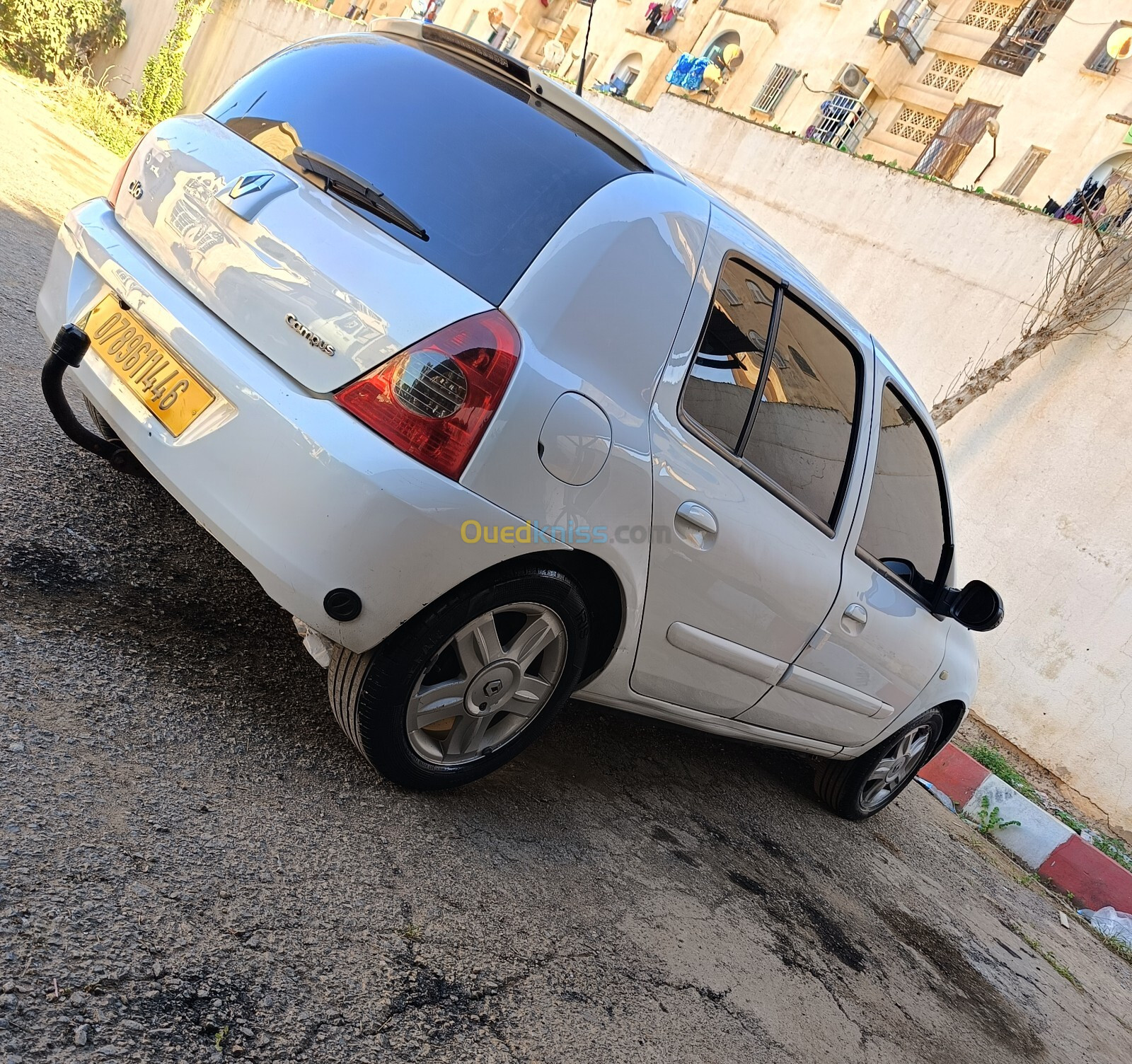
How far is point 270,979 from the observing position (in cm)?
172

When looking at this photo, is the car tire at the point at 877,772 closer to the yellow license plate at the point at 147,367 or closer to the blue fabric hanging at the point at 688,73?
the yellow license plate at the point at 147,367

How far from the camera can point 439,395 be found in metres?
2.01

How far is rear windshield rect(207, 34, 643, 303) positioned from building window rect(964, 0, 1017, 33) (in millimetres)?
30272

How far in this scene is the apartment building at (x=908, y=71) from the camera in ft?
70.2

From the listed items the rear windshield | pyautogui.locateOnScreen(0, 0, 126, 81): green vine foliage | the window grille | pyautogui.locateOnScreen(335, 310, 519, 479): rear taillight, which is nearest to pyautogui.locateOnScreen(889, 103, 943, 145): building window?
the window grille

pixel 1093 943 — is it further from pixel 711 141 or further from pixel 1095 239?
pixel 711 141

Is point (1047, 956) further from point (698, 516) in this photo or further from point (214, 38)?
point (214, 38)

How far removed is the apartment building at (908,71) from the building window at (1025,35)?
1.5 inches

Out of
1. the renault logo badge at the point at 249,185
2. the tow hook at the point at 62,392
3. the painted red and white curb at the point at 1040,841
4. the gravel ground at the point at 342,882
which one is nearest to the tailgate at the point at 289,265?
the renault logo badge at the point at 249,185

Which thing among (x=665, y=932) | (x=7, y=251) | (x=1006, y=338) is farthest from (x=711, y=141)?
(x=665, y=932)

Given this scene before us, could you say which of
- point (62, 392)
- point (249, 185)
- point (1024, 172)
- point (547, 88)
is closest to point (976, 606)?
point (547, 88)

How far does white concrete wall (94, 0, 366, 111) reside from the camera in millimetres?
16531

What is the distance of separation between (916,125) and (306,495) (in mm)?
31240

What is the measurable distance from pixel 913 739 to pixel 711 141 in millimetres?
Result: 9345
